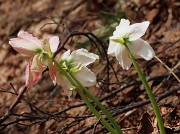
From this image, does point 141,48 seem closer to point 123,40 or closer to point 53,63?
point 123,40

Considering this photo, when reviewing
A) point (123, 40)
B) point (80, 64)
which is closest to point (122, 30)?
point (123, 40)

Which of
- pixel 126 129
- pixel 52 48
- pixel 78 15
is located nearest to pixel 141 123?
pixel 126 129

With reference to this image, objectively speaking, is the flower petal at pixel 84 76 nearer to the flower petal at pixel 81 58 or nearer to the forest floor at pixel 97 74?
the flower petal at pixel 81 58

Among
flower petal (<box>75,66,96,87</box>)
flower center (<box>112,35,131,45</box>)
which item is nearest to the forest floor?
flower petal (<box>75,66,96,87</box>)

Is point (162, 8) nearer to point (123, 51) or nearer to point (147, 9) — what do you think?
point (147, 9)

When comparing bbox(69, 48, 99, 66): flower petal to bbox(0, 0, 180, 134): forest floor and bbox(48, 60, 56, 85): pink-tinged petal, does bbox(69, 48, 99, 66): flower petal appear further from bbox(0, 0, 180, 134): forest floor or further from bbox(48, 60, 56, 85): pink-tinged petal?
bbox(0, 0, 180, 134): forest floor

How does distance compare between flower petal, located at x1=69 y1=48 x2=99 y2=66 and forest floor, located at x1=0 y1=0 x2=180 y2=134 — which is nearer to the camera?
flower petal, located at x1=69 y1=48 x2=99 y2=66

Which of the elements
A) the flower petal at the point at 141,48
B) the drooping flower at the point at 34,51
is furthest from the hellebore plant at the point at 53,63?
the flower petal at the point at 141,48
